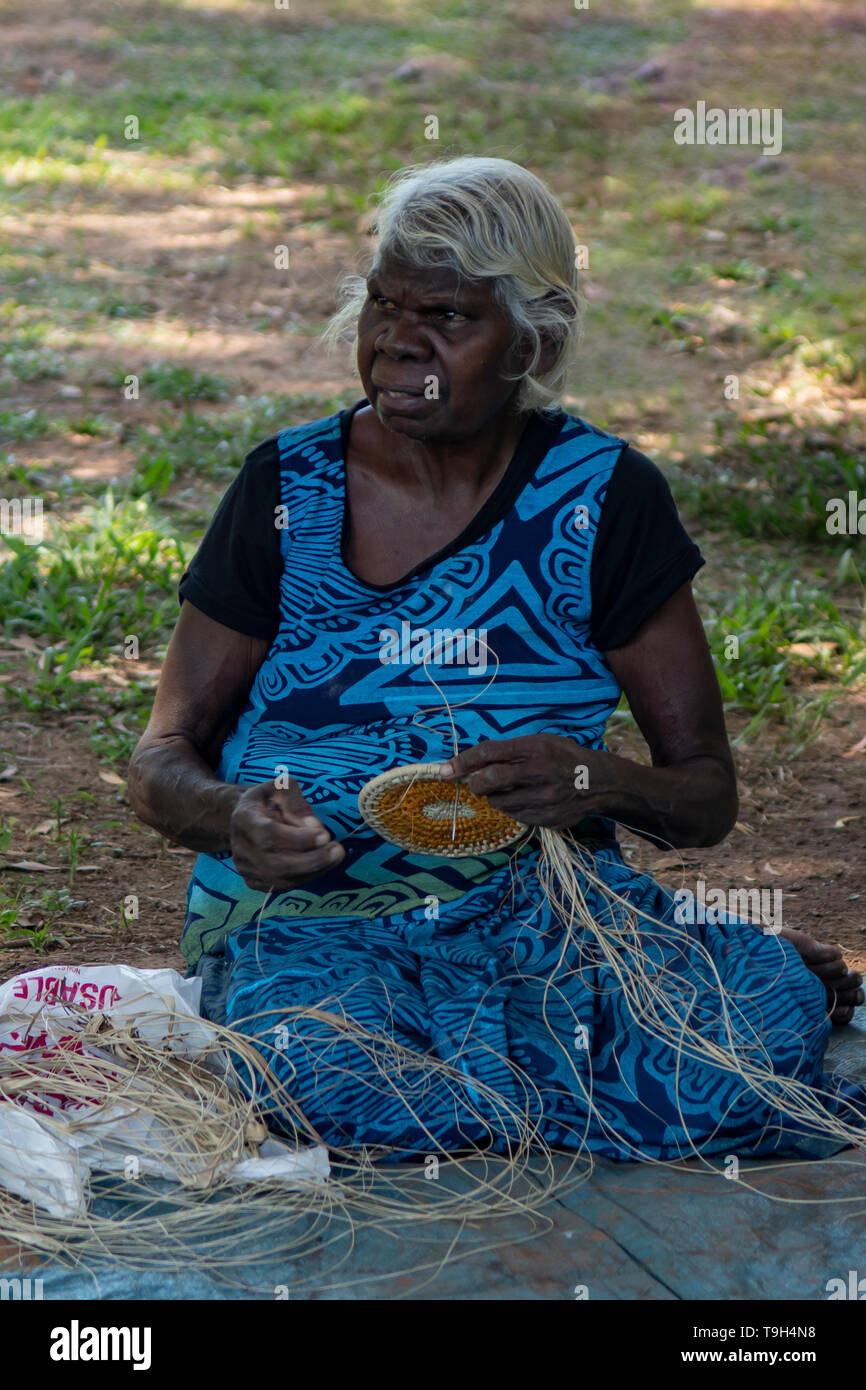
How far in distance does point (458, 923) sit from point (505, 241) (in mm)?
1097

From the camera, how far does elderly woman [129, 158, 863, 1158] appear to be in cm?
235

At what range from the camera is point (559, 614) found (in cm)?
261

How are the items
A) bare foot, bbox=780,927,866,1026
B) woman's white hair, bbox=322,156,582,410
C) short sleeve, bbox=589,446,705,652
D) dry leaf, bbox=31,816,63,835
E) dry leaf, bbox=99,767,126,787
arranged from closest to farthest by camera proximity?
1. woman's white hair, bbox=322,156,582,410
2. short sleeve, bbox=589,446,705,652
3. bare foot, bbox=780,927,866,1026
4. dry leaf, bbox=31,816,63,835
5. dry leaf, bbox=99,767,126,787

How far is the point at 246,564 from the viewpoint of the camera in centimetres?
266

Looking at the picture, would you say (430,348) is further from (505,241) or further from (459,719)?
(459,719)

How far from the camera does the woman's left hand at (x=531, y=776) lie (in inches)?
91.9

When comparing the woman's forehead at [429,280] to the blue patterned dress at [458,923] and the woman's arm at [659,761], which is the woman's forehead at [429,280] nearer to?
the blue patterned dress at [458,923]

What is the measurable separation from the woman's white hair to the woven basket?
682 mm

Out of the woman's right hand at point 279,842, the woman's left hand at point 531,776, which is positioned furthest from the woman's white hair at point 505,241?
the woman's right hand at point 279,842

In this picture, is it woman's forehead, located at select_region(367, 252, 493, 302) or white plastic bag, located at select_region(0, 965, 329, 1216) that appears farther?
woman's forehead, located at select_region(367, 252, 493, 302)

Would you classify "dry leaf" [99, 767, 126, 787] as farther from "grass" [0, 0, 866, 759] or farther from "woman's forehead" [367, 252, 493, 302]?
"woman's forehead" [367, 252, 493, 302]

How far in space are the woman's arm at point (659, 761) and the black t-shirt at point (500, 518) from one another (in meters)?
0.05

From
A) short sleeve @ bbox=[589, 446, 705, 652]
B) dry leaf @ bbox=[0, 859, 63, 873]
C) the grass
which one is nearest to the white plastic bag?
short sleeve @ bbox=[589, 446, 705, 652]

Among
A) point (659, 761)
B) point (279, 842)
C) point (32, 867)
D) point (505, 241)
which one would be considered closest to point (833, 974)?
point (659, 761)
